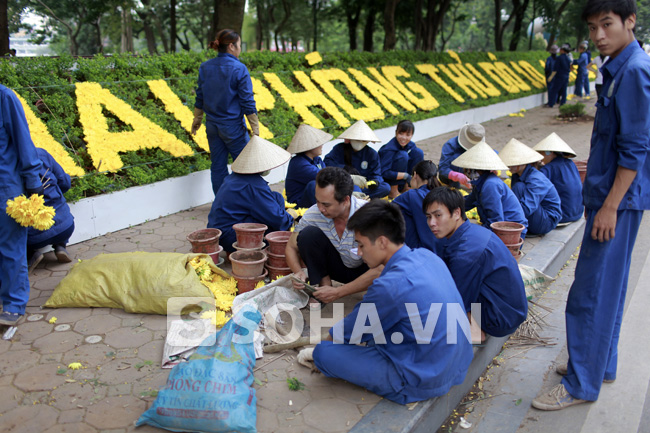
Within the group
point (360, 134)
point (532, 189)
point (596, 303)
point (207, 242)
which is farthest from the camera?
point (360, 134)

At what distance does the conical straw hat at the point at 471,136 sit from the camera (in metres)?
6.04

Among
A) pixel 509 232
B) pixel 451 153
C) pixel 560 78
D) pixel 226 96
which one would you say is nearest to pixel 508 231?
pixel 509 232

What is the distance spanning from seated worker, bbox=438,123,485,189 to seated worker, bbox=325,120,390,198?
69 cm

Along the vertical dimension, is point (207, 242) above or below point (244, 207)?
below

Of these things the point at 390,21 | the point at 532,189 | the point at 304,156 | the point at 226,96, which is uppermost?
the point at 390,21

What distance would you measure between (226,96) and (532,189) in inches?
130

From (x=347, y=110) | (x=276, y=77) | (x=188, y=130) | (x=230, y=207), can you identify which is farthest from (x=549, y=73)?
(x=230, y=207)

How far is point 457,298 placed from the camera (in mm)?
2738

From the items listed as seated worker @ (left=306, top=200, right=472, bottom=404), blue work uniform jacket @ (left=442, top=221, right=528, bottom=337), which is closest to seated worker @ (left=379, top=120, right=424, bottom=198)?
blue work uniform jacket @ (left=442, top=221, right=528, bottom=337)

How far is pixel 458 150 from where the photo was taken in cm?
633

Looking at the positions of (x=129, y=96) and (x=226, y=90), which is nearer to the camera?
(x=226, y=90)

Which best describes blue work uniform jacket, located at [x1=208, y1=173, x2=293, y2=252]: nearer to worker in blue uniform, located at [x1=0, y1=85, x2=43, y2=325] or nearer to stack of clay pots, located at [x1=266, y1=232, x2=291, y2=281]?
stack of clay pots, located at [x1=266, y1=232, x2=291, y2=281]

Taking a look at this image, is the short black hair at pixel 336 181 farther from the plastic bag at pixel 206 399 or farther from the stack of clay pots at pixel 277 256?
the plastic bag at pixel 206 399

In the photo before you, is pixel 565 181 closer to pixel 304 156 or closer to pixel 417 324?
pixel 304 156
